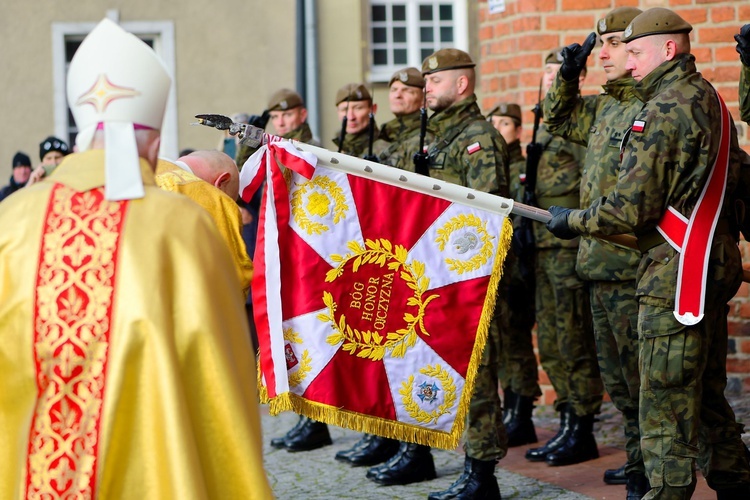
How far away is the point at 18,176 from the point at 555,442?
6326 mm

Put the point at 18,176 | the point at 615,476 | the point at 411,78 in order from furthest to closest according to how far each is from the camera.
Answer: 1. the point at 18,176
2. the point at 411,78
3. the point at 615,476

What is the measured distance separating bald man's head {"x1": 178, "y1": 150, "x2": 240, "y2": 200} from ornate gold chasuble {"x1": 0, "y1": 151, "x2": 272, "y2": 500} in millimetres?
1741

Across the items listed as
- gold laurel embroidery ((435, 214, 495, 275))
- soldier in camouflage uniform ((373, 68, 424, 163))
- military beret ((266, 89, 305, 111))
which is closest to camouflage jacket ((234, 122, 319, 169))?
military beret ((266, 89, 305, 111))

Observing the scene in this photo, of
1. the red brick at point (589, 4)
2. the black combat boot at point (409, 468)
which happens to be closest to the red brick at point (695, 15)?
the red brick at point (589, 4)

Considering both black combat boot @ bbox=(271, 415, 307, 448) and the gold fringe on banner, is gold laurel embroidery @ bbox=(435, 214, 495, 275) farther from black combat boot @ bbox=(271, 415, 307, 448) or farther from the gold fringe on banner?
black combat boot @ bbox=(271, 415, 307, 448)

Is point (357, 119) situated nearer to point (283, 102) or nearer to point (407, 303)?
point (283, 102)

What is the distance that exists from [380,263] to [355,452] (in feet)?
6.83

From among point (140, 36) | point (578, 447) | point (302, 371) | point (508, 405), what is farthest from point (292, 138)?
point (140, 36)

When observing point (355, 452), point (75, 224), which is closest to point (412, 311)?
point (355, 452)

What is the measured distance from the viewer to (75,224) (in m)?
3.33

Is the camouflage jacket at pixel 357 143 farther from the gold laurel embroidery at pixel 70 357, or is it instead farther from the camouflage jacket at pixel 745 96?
the gold laurel embroidery at pixel 70 357

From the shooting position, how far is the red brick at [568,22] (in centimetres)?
842

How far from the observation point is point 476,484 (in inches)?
244

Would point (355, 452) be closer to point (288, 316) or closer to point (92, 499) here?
point (288, 316)
